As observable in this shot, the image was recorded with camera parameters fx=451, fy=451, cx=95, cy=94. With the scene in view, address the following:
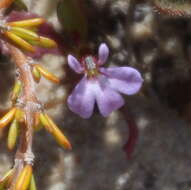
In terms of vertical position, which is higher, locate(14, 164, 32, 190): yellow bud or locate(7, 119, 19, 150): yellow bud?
locate(7, 119, 19, 150): yellow bud

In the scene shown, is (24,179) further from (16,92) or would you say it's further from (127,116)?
(127,116)

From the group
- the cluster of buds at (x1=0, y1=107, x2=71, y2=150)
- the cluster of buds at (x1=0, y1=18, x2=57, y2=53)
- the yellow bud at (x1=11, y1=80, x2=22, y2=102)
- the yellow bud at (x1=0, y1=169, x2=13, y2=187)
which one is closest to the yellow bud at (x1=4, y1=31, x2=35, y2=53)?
the cluster of buds at (x1=0, y1=18, x2=57, y2=53)

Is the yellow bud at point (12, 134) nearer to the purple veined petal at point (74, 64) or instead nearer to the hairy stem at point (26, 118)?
the hairy stem at point (26, 118)

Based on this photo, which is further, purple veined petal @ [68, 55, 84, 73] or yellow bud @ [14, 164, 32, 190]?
purple veined petal @ [68, 55, 84, 73]

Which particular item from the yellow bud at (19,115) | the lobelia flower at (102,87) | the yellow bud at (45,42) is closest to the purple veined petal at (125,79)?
the lobelia flower at (102,87)

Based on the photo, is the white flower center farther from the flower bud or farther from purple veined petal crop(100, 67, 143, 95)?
the flower bud

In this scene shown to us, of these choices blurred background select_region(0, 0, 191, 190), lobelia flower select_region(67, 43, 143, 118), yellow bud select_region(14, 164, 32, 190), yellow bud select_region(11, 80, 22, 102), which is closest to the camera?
yellow bud select_region(14, 164, 32, 190)

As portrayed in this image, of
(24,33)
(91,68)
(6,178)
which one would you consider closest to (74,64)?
(91,68)
